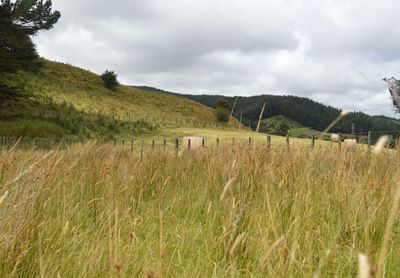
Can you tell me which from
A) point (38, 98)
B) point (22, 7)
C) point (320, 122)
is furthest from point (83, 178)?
point (320, 122)

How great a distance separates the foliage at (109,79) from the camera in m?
57.7

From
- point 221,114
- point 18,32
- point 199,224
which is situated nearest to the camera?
point 199,224

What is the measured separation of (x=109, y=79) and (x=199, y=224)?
56506 mm

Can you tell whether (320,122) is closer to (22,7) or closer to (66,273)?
Result: (22,7)

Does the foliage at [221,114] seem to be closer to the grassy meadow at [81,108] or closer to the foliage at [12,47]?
the grassy meadow at [81,108]

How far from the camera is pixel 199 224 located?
3223 mm

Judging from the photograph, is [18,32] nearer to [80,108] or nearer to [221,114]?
[80,108]

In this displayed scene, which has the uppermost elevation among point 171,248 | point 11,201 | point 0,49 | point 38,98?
point 0,49

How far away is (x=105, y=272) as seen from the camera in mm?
1938

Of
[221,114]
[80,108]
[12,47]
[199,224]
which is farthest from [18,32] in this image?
[221,114]

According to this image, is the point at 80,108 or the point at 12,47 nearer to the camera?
the point at 12,47

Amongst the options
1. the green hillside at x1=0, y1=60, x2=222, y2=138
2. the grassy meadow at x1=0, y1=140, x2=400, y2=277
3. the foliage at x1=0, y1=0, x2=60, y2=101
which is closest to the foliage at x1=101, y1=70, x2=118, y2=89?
the green hillside at x1=0, y1=60, x2=222, y2=138

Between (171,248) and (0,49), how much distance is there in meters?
28.6

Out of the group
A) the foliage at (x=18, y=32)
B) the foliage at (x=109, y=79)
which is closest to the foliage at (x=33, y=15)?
the foliage at (x=18, y=32)
